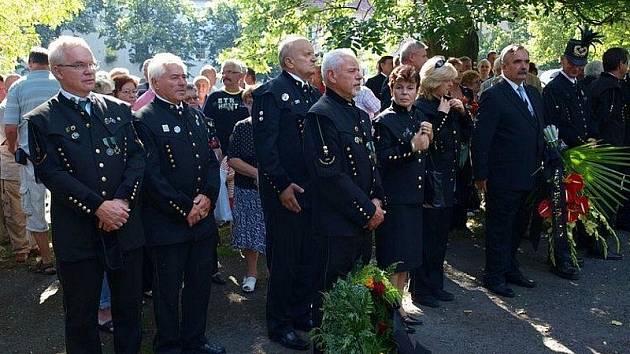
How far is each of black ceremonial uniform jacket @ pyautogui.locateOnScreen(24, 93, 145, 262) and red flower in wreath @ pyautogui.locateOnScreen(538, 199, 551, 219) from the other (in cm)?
382

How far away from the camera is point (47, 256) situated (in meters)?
6.95

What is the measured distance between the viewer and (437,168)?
585cm

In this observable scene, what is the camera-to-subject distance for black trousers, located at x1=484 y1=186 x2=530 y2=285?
6301mm

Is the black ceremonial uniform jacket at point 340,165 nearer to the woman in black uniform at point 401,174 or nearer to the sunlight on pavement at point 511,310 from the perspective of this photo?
the woman in black uniform at point 401,174

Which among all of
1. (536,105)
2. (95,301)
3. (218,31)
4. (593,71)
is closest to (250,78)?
(593,71)

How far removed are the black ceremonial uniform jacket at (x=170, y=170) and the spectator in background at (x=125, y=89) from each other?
1663 millimetres

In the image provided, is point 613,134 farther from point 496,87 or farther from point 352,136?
point 352,136

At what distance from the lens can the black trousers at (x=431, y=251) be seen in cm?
602

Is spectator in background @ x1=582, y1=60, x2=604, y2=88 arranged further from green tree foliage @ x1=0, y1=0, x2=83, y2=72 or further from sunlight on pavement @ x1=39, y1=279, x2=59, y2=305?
green tree foliage @ x1=0, y1=0, x2=83, y2=72

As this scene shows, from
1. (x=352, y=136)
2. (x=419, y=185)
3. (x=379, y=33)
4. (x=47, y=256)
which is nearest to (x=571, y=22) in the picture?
(x=379, y=33)

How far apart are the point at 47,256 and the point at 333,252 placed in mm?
3725

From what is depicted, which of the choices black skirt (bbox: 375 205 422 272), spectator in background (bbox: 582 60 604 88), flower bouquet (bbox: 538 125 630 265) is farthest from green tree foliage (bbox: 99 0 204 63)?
black skirt (bbox: 375 205 422 272)

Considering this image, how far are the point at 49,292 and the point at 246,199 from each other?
6.60 feet

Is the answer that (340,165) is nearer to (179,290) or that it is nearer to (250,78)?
(179,290)
